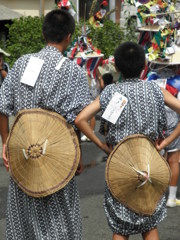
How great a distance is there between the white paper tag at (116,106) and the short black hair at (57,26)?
519mm

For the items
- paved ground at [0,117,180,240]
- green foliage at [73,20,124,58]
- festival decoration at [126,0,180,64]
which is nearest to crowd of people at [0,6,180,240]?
paved ground at [0,117,180,240]

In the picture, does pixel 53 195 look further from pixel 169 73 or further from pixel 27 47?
pixel 27 47

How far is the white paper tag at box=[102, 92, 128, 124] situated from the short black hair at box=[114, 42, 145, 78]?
0.19 m

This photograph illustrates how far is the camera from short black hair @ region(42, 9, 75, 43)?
406cm

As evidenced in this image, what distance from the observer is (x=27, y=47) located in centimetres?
1445

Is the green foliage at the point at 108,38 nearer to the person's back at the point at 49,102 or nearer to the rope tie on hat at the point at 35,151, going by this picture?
the person's back at the point at 49,102

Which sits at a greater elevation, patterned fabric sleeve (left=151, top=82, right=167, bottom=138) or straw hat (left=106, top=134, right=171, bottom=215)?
patterned fabric sleeve (left=151, top=82, right=167, bottom=138)

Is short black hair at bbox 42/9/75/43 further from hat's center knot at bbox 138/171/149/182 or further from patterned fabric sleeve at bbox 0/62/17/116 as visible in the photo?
hat's center knot at bbox 138/171/149/182

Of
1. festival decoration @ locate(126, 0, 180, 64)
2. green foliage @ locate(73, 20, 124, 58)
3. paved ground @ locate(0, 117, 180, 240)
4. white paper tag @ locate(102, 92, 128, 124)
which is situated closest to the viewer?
white paper tag @ locate(102, 92, 128, 124)

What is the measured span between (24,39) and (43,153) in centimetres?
1073

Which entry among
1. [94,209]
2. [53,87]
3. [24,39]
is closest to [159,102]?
[53,87]

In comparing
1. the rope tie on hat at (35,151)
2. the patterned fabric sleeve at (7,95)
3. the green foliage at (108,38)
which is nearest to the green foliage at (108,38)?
the green foliage at (108,38)

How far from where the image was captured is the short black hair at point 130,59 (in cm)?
408

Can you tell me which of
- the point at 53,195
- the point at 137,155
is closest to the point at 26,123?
the point at 53,195
